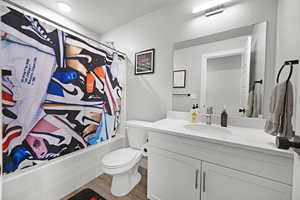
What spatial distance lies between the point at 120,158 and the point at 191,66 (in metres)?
1.43

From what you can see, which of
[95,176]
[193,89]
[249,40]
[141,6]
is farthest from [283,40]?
[95,176]

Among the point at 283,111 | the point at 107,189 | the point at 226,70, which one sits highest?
the point at 226,70

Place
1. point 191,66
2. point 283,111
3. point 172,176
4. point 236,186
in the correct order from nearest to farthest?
1. point 283,111
2. point 236,186
3. point 172,176
4. point 191,66

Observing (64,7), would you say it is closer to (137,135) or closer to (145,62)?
(145,62)

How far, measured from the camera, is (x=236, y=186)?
2.81 feet

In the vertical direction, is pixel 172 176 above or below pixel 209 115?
below

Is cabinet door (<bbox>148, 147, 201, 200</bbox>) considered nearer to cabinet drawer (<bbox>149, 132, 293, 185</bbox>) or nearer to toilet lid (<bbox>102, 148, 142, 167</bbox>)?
cabinet drawer (<bbox>149, 132, 293, 185</bbox>)

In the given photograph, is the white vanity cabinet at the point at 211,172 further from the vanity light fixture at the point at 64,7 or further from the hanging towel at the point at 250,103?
the vanity light fixture at the point at 64,7

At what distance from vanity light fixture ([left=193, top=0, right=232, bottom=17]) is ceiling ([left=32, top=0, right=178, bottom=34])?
0.41 meters

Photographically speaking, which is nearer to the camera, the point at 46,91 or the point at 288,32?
the point at 288,32

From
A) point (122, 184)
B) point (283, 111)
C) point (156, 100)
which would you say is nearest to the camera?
point (283, 111)

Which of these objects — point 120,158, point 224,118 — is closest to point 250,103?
point 224,118

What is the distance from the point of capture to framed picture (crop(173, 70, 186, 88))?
1.59m

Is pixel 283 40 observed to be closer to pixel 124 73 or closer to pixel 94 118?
pixel 124 73
